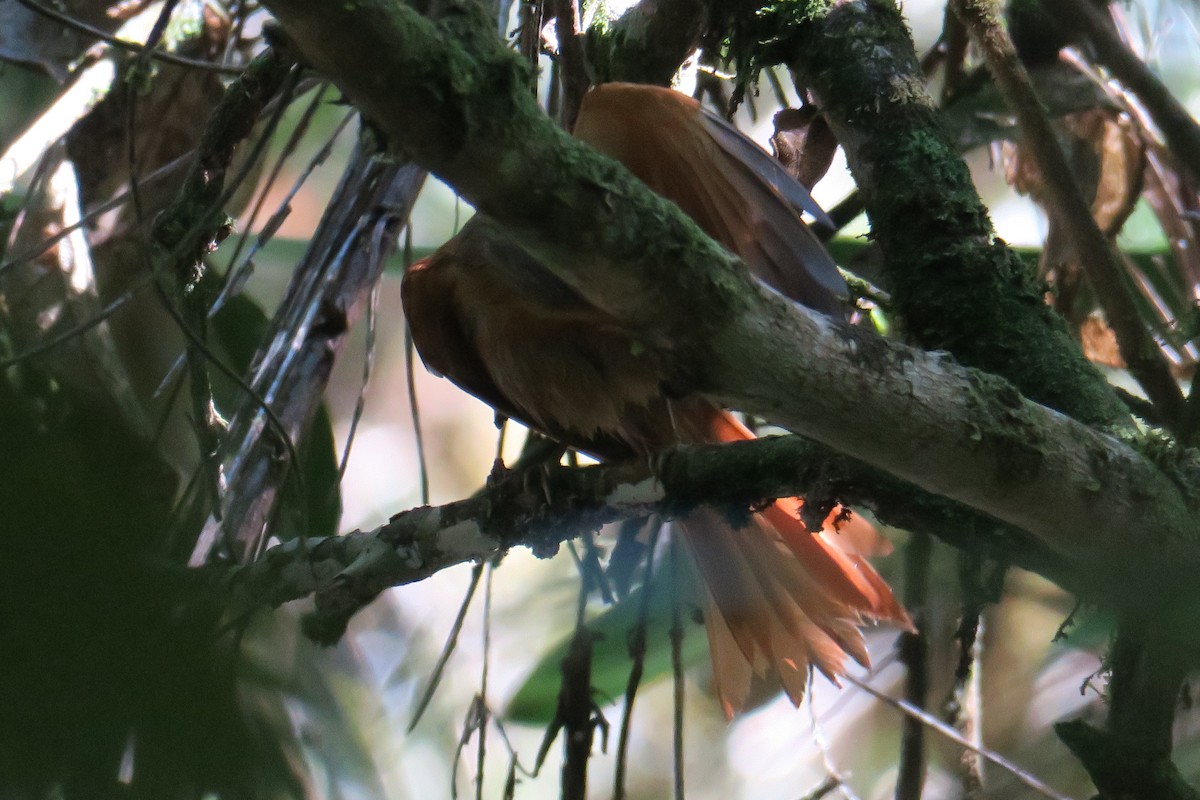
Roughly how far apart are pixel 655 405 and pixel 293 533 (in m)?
0.82

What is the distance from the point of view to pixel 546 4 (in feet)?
7.37

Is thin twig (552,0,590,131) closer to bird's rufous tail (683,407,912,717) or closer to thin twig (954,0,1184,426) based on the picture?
thin twig (954,0,1184,426)

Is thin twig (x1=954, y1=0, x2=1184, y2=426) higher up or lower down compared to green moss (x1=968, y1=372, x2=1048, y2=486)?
higher up

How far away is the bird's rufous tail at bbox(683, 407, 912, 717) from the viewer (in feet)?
7.61

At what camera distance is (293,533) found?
2.24m

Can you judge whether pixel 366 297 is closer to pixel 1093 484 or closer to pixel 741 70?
pixel 741 70

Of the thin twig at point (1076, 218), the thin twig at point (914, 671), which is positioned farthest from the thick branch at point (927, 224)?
the thin twig at point (914, 671)

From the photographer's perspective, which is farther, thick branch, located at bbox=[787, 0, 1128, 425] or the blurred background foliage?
thick branch, located at bbox=[787, 0, 1128, 425]

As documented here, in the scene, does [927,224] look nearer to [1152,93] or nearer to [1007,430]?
[1007,430]

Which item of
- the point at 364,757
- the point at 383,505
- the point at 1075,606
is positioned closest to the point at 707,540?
the point at 1075,606

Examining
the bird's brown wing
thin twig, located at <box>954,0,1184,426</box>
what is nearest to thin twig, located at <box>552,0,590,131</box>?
the bird's brown wing

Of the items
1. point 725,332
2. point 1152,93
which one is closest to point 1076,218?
point 1152,93

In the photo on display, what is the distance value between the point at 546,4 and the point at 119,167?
1.47 m

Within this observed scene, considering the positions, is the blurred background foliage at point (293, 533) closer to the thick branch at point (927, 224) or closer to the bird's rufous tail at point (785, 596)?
the bird's rufous tail at point (785, 596)
